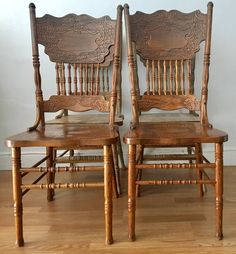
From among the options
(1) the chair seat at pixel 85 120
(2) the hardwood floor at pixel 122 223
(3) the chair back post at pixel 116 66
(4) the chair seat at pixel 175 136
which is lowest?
(2) the hardwood floor at pixel 122 223

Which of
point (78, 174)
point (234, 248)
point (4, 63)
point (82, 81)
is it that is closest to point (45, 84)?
point (4, 63)

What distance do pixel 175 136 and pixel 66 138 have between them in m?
0.39

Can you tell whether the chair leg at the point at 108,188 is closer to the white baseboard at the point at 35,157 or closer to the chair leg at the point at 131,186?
the chair leg at the point at 131,186

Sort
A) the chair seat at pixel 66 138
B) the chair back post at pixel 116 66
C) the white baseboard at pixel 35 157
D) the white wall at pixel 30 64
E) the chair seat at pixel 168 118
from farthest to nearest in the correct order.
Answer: the white baseboard at pixel 35 157
the white wall at pixel 30 64
the chair seat at pixel 168 118
the chair back post at pixel 116 66
the chair seat at pixel 66 138

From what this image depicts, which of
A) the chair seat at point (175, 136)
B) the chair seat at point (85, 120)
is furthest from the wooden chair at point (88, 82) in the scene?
the chair seat at point (175, 136)

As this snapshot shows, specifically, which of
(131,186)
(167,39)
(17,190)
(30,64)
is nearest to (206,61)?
(167,39)

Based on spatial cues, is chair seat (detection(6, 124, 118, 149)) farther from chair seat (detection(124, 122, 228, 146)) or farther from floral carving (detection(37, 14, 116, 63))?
floral carving (detection(37, 14, 116, 63))

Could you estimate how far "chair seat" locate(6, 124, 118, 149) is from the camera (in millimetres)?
1081

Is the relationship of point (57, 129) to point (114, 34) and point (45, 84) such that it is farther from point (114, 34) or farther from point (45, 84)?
point (45, 84)

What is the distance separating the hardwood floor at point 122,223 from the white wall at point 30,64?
1.73 ft

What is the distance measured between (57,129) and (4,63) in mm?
948

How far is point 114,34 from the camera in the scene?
1.35 meters

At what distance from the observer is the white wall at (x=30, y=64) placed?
196 centimetres

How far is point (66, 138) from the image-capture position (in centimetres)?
111
